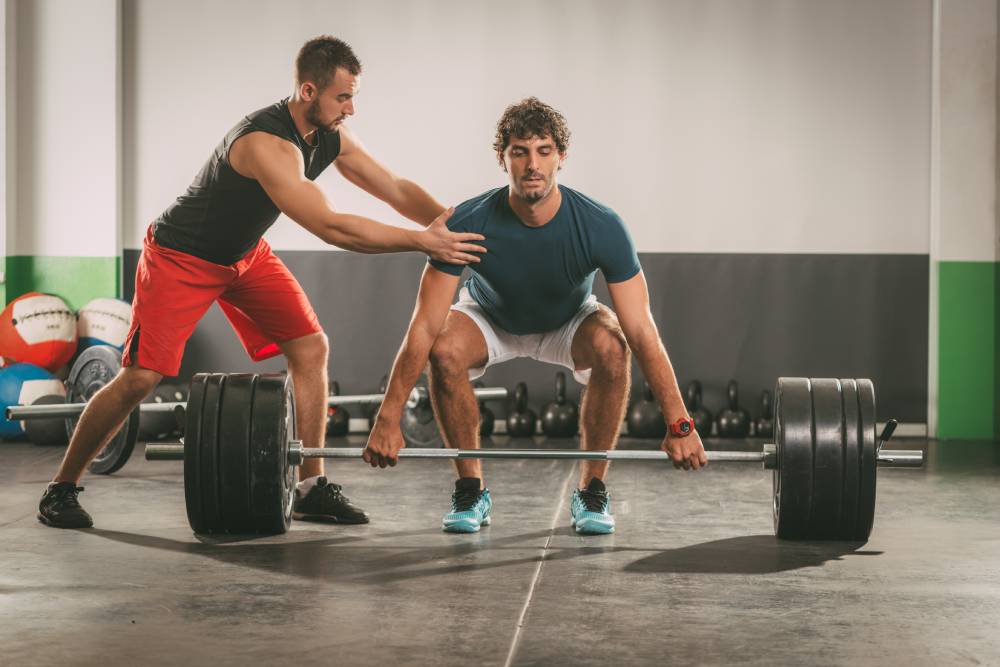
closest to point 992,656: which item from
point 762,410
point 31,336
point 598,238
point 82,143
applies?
point 598,238

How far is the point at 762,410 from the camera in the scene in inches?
210

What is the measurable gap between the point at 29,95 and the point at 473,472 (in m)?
3.50

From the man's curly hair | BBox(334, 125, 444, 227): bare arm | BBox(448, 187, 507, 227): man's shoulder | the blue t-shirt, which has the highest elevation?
the man's curly hair

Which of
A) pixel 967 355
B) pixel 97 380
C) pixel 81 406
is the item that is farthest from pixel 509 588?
pixel 967 355


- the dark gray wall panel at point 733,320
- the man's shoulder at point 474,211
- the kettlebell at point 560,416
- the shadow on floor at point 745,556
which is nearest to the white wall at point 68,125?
the dark gray wall panel at point 733,320

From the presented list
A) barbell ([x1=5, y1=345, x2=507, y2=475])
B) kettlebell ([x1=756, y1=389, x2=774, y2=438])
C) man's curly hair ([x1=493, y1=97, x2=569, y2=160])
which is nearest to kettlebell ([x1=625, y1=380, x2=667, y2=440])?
kettlebell ([x1=756, y1=389, x2=774, y2=438])

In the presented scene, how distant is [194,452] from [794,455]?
1473 mm

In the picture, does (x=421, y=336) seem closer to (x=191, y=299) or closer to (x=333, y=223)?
(x=333, y=223)

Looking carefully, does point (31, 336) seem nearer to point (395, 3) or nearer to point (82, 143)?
point (82, 143)

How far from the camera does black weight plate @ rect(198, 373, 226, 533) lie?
9.66 ft

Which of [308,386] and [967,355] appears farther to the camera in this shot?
[967,355]

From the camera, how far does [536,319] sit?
315cm

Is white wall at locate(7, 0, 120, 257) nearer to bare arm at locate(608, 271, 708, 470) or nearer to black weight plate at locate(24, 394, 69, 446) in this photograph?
black weight plate at locate(24, 394, 69, 446)

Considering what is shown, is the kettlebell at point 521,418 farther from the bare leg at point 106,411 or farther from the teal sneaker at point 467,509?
the bare leg at point 106,411
